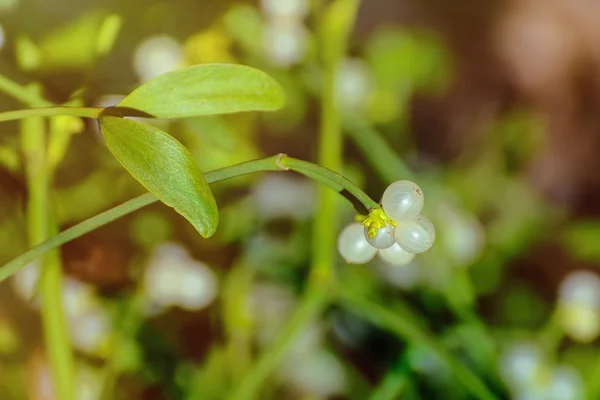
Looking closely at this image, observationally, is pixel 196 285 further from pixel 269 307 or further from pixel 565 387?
pixel 565 387

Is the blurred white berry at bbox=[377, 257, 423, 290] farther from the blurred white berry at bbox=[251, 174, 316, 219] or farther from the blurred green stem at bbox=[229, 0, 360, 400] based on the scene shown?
the blurred green stem at bbox=[229, 0, 360, 400]

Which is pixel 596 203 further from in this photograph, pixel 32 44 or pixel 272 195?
pixel 32 44

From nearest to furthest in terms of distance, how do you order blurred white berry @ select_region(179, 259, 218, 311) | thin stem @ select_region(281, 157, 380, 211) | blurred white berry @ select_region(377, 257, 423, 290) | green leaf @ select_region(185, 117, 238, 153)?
1. thin stem @ select_region(281, 157, 380, 211)
2. green leaf @ select_region(185, 117, 238, 153)
3. blurred white berry @ select_region(179, 259, 218, 311)
4. blurred white berry @ select_region(377, 257, 423, 290)

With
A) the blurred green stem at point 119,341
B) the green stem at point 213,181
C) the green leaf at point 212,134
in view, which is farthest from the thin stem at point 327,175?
the blurred green stem at point 119,341

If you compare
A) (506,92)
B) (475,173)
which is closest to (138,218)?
(475,173)

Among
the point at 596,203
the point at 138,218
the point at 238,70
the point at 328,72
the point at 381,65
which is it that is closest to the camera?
the point at 238,70

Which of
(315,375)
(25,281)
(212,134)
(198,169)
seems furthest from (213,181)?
(315,375)

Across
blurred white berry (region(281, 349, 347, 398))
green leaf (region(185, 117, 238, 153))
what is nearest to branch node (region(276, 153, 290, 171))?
green leaf (region(185, 117, 238, 153))
